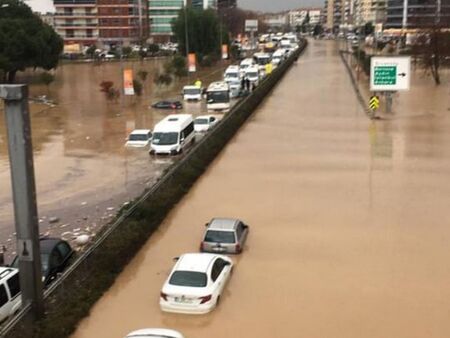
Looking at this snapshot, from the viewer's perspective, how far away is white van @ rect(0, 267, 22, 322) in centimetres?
970

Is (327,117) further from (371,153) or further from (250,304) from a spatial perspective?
(250,304)

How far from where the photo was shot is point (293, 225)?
15.0 metres

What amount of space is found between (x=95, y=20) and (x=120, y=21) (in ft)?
12.2

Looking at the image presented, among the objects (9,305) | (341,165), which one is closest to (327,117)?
(341,165)

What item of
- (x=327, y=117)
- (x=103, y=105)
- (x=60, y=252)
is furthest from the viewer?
(x=103, y=105)

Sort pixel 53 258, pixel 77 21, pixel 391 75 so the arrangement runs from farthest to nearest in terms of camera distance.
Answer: pixel 77 21, pixel 391 75, pixel 53 258

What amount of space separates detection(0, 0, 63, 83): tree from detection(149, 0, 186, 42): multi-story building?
170 ft

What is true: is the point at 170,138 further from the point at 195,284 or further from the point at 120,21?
the point at 120,21

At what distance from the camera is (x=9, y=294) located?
32.5 feet

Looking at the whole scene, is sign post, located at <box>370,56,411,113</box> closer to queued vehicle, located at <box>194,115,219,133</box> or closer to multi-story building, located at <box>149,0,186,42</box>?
queued vehicle, located at <box>194,115,219,133</box>

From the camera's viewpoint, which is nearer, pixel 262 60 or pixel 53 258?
pixel 53 258

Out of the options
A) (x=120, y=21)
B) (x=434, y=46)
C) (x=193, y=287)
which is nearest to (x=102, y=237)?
(x=193, y=287)

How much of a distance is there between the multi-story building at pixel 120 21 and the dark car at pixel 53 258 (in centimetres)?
8334

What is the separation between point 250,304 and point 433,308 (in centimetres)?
311
